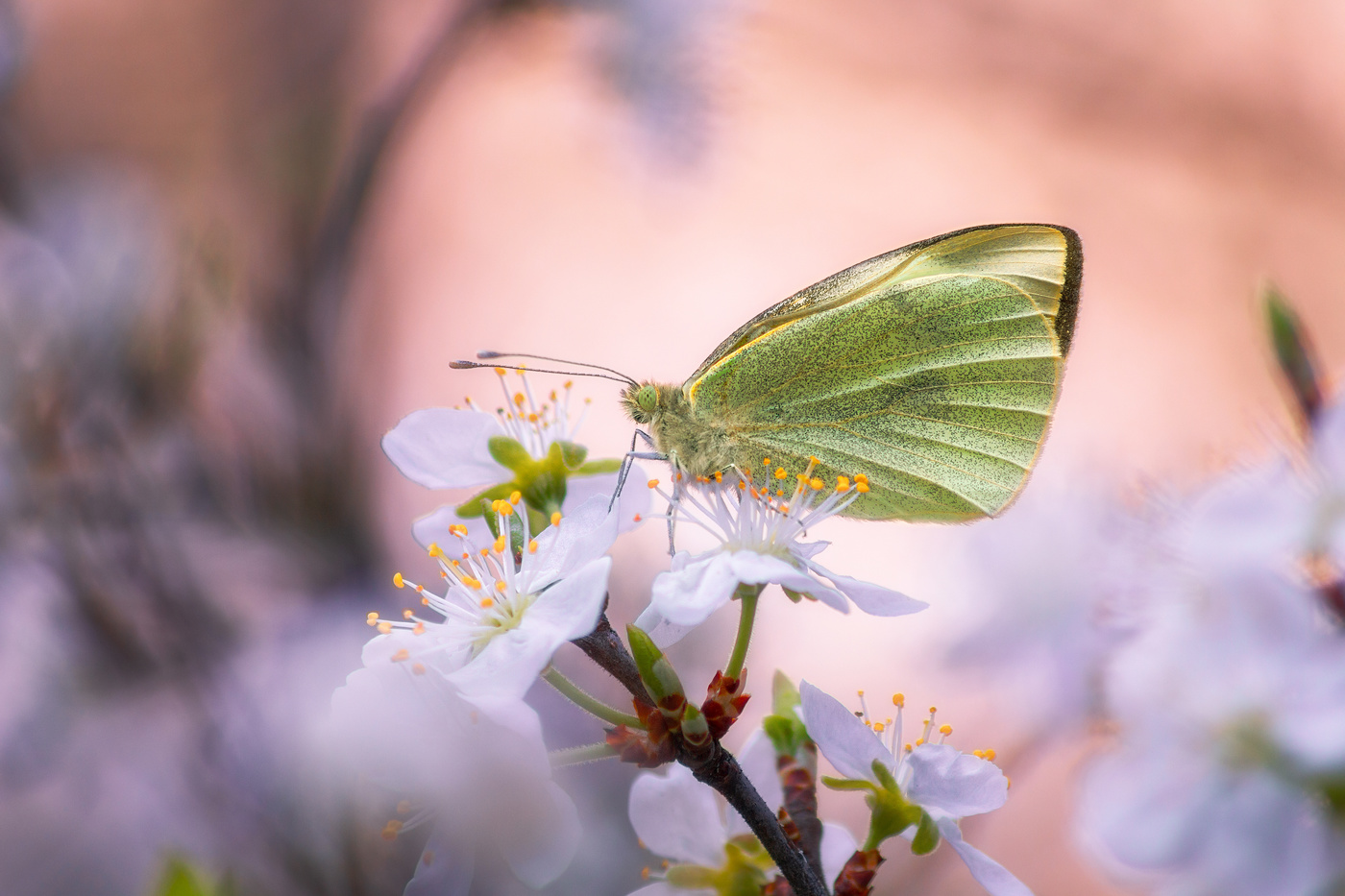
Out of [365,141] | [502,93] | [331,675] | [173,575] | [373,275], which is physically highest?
[502,93]

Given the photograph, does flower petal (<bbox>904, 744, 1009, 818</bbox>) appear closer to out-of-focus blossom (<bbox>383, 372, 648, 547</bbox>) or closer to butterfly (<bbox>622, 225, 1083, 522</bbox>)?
out-of-focus blossom (<bbox>383, 372, 648, 547</bbox>)

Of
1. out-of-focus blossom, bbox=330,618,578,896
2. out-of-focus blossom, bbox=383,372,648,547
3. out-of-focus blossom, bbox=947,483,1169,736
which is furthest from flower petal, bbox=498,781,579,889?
out-of-focus blossom, bbox=947,483,1169,736

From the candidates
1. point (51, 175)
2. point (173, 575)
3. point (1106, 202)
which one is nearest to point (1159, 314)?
point (1106, 202)

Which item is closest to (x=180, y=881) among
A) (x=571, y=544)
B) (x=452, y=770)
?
(x=452, y=770)

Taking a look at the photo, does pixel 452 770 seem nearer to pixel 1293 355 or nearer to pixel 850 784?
pixel 850 784

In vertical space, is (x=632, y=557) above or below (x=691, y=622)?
below

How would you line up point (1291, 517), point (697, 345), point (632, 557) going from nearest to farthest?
1. point (1291, 517)
2. point (632, 557)
3. point (697, 345)

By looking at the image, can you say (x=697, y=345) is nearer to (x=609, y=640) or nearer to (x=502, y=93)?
(x=502, y=93)

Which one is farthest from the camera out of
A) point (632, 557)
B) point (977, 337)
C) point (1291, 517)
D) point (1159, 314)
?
point (1159, 314)
